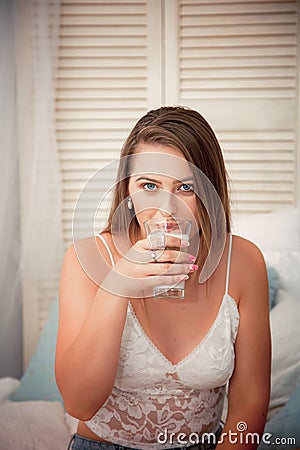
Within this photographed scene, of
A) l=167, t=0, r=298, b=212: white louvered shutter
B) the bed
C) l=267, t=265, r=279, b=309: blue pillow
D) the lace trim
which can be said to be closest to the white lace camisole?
the lace trim

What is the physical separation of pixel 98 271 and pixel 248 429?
0.41 metres

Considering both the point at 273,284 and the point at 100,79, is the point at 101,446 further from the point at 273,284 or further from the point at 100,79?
the point at 100,79

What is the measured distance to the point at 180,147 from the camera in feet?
3.65

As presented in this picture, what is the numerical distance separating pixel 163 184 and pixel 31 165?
30.2 inches

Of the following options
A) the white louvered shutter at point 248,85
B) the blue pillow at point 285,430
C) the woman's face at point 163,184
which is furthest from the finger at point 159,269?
the white louvered shutter at point 248,85

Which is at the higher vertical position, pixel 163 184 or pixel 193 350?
pixel 163 184

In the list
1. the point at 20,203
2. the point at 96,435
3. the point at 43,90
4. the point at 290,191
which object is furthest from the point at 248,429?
the point at 43,90

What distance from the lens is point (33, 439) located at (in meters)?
1.39

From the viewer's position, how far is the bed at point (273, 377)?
4.50 ft

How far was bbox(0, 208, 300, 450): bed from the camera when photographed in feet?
4.50

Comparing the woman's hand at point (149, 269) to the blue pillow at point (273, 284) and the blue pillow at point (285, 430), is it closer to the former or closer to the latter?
the blue pillow at point (285, 430)

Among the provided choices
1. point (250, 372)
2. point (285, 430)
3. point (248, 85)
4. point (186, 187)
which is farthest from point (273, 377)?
point (248, 85)

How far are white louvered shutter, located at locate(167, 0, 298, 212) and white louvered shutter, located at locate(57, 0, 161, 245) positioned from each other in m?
0.09

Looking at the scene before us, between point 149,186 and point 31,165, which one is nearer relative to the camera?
point 149,186
